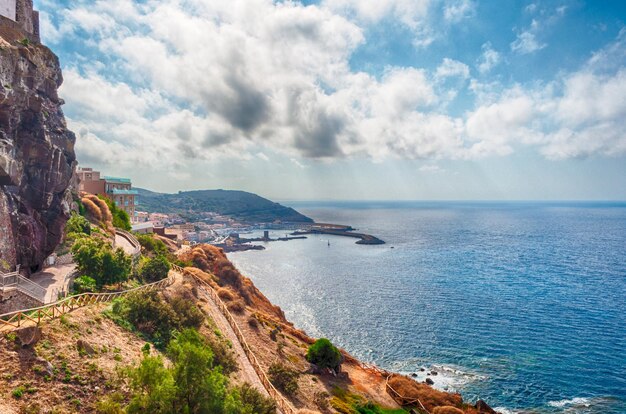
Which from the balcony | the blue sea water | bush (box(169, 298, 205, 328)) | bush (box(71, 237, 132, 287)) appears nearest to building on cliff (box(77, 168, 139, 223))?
the balcony

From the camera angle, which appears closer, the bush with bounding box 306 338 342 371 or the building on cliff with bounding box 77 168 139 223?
the bush with bounding box 306 338 342 371

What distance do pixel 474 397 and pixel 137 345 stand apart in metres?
46.8

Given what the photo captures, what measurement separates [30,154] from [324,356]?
3934 centimetres

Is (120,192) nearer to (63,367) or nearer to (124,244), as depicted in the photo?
(124,244)

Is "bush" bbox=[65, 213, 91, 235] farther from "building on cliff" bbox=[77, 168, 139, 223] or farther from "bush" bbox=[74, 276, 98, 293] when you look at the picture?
"building on cliff" bbox=[77, 168, 139, 223]

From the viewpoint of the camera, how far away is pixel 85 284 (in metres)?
35.7

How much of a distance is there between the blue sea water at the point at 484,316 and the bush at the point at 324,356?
18.8 m

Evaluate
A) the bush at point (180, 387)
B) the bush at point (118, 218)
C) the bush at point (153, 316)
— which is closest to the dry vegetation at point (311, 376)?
the bush at point (153, 316)

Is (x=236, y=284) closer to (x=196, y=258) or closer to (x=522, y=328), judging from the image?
(x=196, y=258)

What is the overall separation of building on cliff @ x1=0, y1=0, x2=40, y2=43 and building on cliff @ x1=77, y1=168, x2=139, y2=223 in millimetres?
42893

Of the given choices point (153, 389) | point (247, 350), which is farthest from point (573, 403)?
point (153, 389)

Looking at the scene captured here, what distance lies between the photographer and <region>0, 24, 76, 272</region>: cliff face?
32438 mm

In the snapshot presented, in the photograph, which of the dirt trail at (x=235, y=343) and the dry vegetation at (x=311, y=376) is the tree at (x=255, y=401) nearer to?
the dirt trail at (x=235, y=343)

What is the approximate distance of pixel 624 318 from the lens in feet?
267
